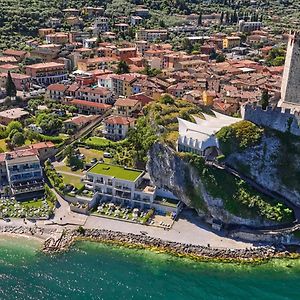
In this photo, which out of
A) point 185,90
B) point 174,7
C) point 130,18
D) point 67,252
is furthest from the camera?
point 174,7

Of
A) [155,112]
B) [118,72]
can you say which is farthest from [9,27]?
[155,112]

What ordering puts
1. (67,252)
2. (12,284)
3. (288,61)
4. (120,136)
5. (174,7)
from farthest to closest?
1. (174,7)
2. (120,136)
3. (288,61)
4. (67,252)
5. (12,284)

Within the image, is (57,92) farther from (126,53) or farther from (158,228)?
(158,228)

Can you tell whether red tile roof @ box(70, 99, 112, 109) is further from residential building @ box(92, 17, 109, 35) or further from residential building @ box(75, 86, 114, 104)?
residential building @ box(92, 17, 109, 35)

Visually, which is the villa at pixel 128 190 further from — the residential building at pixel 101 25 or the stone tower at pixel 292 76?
the residential building at pixel 101 25

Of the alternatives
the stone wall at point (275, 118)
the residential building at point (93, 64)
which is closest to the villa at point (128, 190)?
the stone wall at point (275, 118)

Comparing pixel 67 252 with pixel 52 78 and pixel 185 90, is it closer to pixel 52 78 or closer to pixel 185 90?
pixel 185 90

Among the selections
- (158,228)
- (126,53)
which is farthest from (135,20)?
(158,228)
